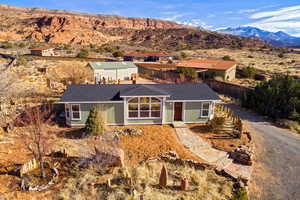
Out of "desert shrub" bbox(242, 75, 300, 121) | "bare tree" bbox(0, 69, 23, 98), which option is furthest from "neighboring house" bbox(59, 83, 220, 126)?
"bare tree" bbox(0, 69, 23, 98)

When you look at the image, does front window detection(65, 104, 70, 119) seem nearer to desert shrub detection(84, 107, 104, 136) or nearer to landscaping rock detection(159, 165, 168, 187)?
desert shrub detection(84, 107, 104, 136)

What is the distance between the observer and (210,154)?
40.8ft

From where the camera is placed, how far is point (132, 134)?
14.3 m

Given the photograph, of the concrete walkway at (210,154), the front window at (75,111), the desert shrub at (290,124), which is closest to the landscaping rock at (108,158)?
the concrete walkway at (210,154)

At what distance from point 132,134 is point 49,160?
532 centimetres

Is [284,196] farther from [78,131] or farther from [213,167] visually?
[78,131]

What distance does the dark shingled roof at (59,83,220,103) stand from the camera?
15180 millimetres

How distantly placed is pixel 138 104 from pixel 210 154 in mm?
6232

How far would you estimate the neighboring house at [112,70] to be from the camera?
3176 centimetres

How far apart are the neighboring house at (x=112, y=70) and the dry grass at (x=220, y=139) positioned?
20118 millimetres

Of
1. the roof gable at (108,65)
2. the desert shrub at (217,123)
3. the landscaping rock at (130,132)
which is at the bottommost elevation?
the landscaping rock at (130,132)

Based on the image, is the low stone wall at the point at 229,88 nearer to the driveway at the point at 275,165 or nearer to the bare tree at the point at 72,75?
the driveway at the point at 275,165

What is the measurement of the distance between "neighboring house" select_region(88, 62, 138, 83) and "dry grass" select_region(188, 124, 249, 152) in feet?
66.0

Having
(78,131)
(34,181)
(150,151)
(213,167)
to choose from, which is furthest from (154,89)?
(34,181)
